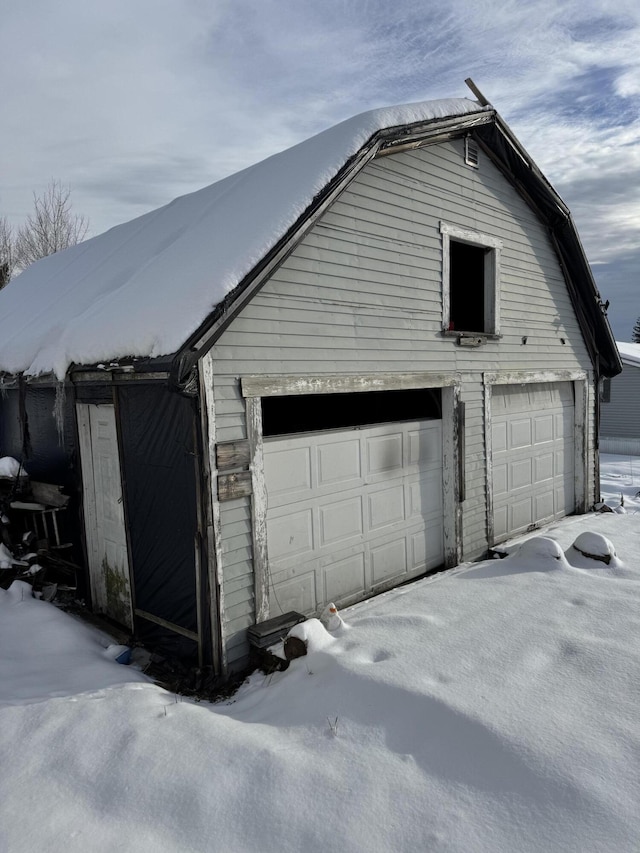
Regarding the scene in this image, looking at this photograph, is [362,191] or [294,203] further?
[362,191]

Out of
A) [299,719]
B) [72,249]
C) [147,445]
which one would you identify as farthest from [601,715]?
[72,249]

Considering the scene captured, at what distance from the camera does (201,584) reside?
17.1ft

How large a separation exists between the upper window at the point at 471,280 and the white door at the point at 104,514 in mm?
4503

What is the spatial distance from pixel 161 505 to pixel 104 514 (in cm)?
135

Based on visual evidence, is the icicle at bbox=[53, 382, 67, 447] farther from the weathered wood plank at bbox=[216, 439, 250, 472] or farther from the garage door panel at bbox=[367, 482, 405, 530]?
the garage door panel at bbox=[367, 482, 405, 530]

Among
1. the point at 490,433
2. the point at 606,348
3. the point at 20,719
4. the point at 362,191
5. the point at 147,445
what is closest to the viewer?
the point at 20,719

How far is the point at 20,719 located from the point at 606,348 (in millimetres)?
10966

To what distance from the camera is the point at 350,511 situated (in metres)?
6.64

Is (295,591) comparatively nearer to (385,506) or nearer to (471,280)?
(385,506)

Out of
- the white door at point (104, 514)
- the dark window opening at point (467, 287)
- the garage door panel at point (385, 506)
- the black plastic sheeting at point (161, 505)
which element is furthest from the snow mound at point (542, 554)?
the white door at point (104, 514)

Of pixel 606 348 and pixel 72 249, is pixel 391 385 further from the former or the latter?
pixel 72 249

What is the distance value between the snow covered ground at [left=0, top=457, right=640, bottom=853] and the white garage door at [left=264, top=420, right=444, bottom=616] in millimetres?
830

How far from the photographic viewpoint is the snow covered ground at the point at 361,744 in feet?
10.1

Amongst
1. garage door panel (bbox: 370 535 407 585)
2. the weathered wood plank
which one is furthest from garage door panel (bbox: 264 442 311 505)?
garage door panel (bbox: 370 535 407 585)
